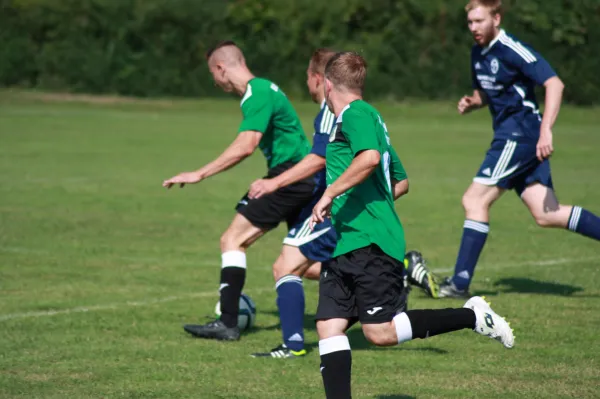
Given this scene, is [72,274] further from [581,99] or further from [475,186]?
[581,99]

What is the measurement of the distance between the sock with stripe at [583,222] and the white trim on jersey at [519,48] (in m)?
1.26

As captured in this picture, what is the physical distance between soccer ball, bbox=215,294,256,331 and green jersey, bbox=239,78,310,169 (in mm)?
1002

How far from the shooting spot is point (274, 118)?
817 centimetres

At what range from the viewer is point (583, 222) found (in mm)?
9445

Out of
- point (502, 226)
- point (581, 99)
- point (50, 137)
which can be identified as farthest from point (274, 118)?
point (581, 99)

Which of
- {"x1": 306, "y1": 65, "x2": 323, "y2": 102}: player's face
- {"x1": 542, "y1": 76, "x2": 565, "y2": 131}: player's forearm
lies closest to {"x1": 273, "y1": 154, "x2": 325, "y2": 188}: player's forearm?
{"x1": 306, "y1": 65, "x2": 323, "y2": 102}: player's face

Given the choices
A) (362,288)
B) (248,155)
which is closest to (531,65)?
(248,155)

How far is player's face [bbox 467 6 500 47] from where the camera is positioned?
9.34 meters

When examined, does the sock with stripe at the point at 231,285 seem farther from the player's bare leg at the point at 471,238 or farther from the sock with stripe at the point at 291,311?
the player's bare leg at the point at 471,238

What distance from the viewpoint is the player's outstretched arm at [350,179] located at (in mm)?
5680

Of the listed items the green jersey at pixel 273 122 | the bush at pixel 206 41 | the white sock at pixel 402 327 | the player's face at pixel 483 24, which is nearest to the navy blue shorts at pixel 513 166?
the player's face at pixel 483 24

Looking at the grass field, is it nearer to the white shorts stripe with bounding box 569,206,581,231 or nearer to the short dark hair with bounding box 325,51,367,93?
the white shorts stripe with bounding box 569,206,581,231

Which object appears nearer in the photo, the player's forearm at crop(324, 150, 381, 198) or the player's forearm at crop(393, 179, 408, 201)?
the player's forearm at crop(324, 150, 381, 198)

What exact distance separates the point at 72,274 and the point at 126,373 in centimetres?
366
